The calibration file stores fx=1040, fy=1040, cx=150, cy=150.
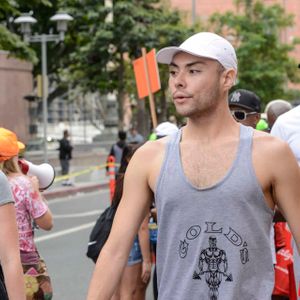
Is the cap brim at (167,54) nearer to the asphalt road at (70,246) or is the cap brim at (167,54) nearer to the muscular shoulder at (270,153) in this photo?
the muscular shoulder at (270,153)

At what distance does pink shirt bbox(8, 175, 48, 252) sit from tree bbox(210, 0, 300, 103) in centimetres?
4088

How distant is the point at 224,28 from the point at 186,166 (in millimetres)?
49629

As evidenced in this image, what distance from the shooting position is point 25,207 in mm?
6125

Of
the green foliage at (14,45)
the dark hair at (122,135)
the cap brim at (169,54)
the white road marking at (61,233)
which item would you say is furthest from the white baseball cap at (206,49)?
the dark hair at (122,135)

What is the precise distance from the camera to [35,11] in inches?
1890

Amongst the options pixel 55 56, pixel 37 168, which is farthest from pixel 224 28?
pixel 37 168

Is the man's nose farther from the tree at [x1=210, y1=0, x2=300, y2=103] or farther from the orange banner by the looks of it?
the tree at [x1=210, y1=0, x2=300, y2=103]

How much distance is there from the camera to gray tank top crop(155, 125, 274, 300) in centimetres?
361

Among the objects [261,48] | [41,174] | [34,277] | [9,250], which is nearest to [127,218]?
[9,250]

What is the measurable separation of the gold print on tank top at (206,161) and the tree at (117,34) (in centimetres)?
3677

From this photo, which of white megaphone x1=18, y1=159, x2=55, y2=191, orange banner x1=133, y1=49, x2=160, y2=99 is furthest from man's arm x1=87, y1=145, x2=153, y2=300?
orange banner x1=133, y1=49, x2=160, y2=99

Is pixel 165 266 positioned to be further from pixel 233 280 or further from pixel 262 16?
pixel 262 16

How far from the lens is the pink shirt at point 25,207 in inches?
239

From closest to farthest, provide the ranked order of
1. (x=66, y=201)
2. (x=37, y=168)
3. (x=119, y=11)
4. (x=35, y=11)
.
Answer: (x=37, y=168) → (x=66, y=201) → (x=119, y=11) → (x=35, y=11)
